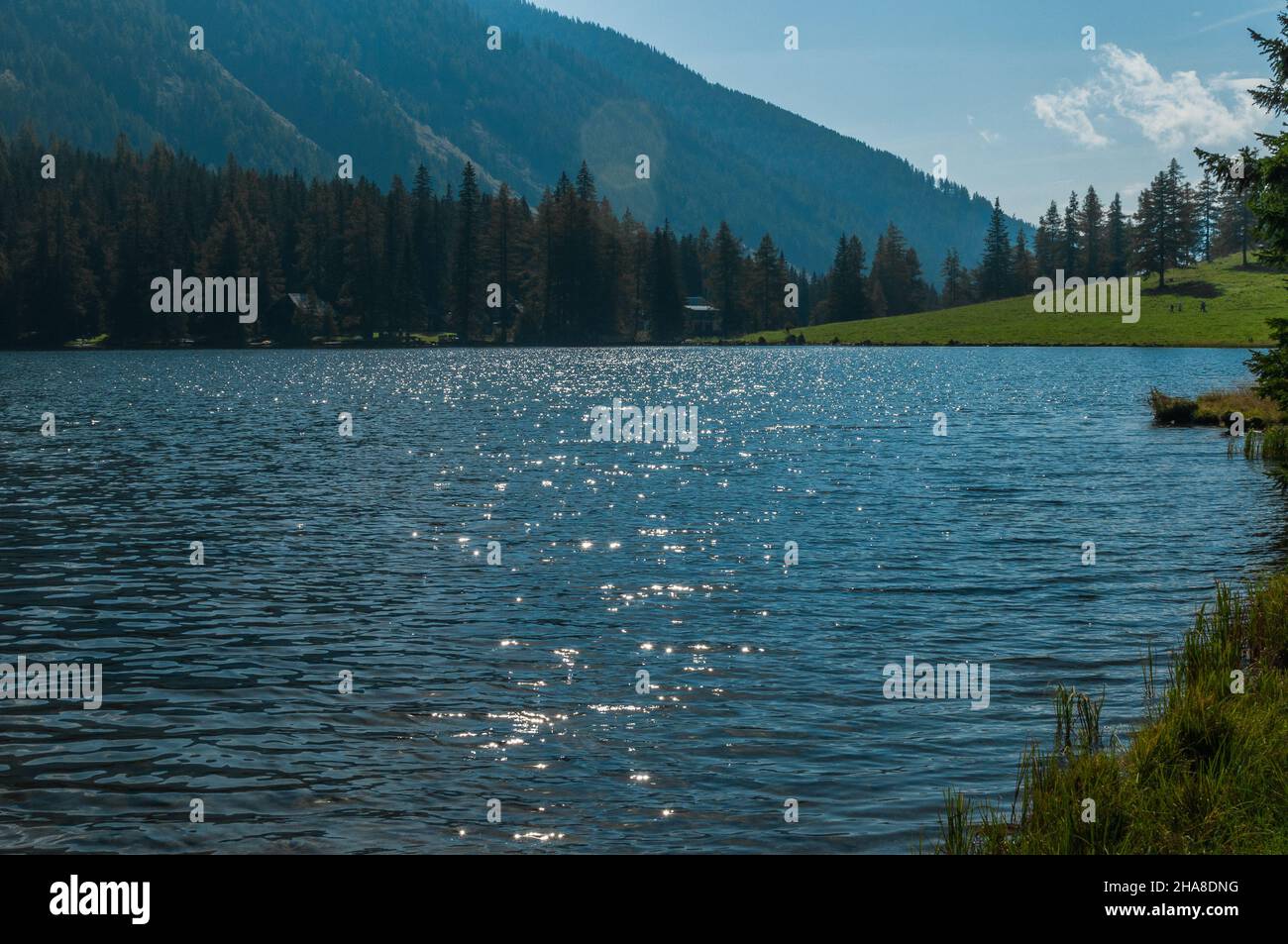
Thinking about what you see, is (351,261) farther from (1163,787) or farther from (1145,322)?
(1163,787)

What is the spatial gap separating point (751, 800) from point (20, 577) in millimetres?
17268

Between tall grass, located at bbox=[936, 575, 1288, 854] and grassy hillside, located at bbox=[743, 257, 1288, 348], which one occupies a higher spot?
grassy hillside, located at bbox=[743, 257, 1288, 348]

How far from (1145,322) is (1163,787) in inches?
6085

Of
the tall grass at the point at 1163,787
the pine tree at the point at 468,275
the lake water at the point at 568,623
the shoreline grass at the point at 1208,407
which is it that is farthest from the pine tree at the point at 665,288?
the tall grass at the point at 1163,787

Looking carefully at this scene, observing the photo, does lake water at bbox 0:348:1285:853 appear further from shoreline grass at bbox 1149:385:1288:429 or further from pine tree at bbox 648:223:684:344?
pine tree at bbox 648:223:684:344

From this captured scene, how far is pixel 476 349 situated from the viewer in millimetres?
173250

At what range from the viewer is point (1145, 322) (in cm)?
15125

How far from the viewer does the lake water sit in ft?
40.0

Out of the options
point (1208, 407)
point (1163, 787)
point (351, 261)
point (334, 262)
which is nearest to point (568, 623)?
point (1163, 787)

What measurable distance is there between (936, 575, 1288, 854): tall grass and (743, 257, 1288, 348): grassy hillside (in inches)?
5197

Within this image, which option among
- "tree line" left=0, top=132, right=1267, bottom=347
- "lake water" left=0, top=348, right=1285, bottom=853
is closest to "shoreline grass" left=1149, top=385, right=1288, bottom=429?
"lake water" left=0, top=348, right=1285, bottom=853

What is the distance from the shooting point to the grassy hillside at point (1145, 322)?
142m

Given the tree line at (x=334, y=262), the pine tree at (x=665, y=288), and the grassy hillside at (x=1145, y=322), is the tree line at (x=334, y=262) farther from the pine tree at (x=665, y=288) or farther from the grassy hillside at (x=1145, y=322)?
the grassy hillside at (x=1145, y=322)
